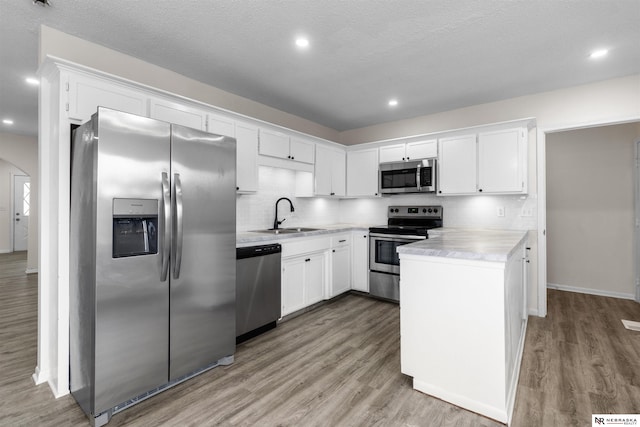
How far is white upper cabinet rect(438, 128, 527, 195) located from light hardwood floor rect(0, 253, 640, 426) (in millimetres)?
1651

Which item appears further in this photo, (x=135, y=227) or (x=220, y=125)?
(x=220, y=125)

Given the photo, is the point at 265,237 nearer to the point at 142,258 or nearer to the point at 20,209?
the point at 142,258

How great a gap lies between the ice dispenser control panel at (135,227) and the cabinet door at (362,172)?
3.32 meters

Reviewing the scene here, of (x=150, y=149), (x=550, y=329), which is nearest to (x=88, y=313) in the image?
(x=150, y=149)

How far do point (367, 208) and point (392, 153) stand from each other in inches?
41.2

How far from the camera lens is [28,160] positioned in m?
6.23

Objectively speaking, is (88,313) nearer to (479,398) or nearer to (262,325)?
(262,325)

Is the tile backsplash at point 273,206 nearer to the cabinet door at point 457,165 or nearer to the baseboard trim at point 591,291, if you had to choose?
the cabinet door at point 457,165

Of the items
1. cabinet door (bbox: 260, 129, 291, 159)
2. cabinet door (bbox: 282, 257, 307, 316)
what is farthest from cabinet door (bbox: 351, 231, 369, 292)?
cabinet door (bbox: 260, 129, 291, 159)

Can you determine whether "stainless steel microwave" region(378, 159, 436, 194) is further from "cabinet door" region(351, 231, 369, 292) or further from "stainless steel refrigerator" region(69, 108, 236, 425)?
"stainless steel refrigerator" region(69, 108, 236, 425)

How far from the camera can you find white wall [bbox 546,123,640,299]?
4.32m

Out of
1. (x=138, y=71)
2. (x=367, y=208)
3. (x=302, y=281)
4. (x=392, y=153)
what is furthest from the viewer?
(x=367, y=208)

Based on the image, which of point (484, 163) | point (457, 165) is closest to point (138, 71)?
point (457, 165)

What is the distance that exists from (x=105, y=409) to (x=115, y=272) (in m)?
0.80
